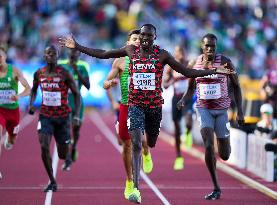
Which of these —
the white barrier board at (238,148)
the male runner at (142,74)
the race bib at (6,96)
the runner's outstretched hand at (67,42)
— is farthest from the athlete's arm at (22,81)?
the white barrier board at (238,148)

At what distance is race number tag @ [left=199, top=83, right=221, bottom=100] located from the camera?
14.0 metres

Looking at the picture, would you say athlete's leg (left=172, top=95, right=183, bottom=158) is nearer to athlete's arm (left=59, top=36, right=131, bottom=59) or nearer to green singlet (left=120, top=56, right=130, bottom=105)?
green singlet (left=120, top=56, right=130, bottom=105)

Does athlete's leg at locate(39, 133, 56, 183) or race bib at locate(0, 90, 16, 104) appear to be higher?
race bib at locate(0, 90, 16, 104)

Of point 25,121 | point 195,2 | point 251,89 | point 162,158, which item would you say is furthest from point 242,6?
point 162,158

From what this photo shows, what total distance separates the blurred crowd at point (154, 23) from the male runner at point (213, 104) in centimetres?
2432

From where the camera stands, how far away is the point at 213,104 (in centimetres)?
1406

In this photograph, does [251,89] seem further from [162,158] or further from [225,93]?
[225,93]

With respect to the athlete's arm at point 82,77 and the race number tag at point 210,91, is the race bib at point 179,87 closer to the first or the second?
the athlete's arm at point 82,77

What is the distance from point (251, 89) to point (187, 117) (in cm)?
1581

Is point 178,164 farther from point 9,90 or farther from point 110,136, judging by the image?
point 110,136

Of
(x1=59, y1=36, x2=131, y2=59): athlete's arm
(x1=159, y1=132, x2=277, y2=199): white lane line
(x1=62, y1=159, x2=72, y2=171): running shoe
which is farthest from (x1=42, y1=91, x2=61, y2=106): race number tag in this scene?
(x1=62, y1=159, x2=72, y2=171): running shoe

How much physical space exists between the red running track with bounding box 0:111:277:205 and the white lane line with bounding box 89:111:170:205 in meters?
0.02

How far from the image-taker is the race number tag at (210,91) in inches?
549

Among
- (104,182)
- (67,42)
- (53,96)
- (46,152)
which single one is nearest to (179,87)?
(104,182)
